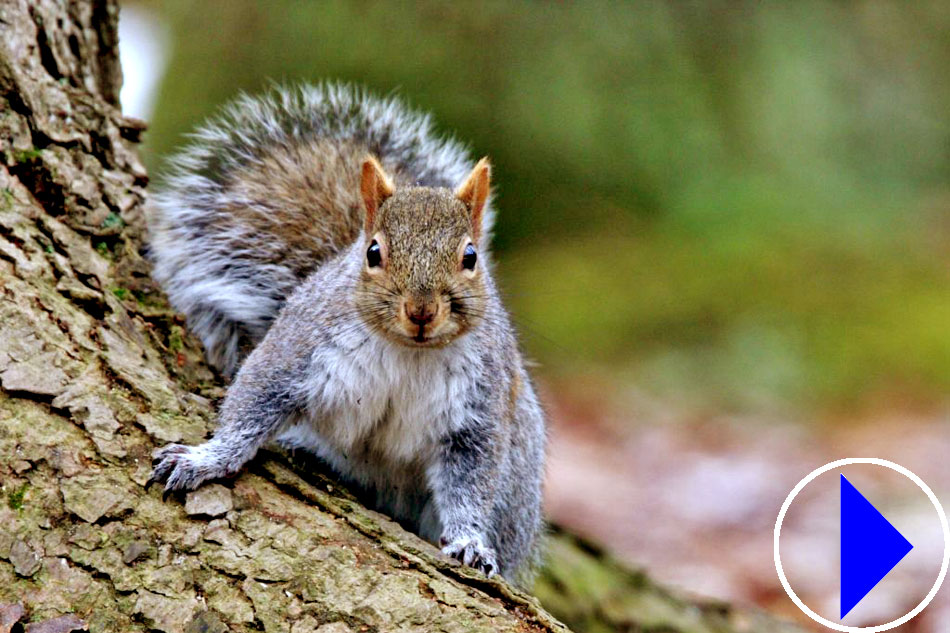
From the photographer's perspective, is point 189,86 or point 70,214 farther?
point 189,86

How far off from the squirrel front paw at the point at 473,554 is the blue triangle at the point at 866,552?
1.18 m

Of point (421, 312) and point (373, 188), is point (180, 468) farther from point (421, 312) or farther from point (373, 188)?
point (373, 188)

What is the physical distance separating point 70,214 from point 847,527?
7.72 feet

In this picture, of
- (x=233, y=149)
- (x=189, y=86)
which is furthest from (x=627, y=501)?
(x=189, y=86)

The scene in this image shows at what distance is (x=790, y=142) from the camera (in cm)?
606

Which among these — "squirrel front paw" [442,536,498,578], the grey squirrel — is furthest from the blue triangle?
"squirrel front paw" [442,536,498,578]

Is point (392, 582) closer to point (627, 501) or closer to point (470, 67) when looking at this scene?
point (627, 501)

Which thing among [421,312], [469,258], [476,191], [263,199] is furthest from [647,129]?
[421,312]

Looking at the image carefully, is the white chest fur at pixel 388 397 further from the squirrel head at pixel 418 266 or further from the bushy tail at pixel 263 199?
the bushy tail at pixel 263 199

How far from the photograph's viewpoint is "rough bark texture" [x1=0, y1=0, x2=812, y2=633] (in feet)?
5.35

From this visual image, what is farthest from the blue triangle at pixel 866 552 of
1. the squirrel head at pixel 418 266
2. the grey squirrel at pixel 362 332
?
the squirrel head at pixel 418 266

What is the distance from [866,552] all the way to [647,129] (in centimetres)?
361

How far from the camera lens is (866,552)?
2742 mm

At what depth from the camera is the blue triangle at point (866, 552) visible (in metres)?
2.74
